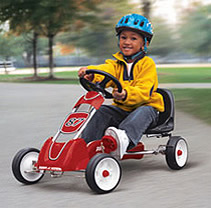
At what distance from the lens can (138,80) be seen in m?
5.14

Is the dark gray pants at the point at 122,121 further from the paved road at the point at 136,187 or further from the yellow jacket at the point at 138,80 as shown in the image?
the paved road at the point at 136,187

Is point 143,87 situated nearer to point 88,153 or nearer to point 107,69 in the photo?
point 107,69

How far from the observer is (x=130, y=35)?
17.4ft

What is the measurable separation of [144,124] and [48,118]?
5406 mm

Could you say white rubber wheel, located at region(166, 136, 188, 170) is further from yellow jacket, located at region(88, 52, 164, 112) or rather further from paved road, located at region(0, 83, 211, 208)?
yellow jacket, located at region(88, 52, 164, 112)

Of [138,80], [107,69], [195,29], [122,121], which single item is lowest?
[122,121]

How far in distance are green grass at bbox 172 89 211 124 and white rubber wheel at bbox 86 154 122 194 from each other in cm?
474

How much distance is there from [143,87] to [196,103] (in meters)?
6.85

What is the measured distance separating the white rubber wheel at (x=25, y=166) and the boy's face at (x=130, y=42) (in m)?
1.47

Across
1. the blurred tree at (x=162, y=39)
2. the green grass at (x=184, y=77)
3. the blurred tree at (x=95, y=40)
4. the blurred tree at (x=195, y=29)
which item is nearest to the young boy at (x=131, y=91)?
the green grass at (x=184, y=77)

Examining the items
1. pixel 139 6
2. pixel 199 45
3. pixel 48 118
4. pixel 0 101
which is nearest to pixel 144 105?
pixel 48 118

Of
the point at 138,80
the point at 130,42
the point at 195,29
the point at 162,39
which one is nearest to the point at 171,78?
the point at 162,39

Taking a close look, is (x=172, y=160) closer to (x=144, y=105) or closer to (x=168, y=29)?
(x=144, y=105)

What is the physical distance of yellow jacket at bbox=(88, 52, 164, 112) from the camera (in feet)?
16.4
